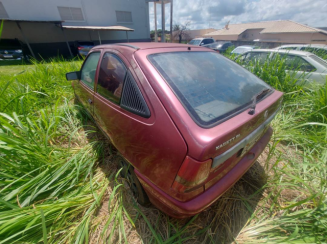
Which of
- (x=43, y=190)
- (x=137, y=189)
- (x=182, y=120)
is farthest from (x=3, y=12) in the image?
(x=182, y=120)

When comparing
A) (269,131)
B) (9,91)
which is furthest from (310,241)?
(9,91)

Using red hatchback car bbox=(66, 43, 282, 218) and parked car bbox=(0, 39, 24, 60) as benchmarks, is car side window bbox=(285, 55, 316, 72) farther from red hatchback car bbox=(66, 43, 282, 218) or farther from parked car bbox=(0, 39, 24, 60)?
parked car bbox=(0, 39, 24, 60)

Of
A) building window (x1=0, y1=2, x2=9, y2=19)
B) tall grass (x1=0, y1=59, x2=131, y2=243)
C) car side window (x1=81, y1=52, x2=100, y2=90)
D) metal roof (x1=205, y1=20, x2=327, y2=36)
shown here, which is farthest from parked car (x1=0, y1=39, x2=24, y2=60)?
metal roof (x1=205, y1=20, x2=327, y2=36)

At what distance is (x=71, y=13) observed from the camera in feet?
42.0

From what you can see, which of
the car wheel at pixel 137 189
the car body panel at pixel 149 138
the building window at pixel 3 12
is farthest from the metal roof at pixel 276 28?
the building window at pixel 3 12

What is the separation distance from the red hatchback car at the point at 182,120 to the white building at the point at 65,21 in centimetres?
1395

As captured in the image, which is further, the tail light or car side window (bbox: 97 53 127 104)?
car side window (bbox: 97 53 127 104)

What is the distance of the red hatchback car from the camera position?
909 mm

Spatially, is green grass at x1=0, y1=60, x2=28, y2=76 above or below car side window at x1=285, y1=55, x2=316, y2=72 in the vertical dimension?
below

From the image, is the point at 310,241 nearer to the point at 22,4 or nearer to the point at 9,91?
the point at 9,91

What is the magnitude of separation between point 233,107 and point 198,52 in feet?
2.93

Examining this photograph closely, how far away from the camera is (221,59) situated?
177 centimetres

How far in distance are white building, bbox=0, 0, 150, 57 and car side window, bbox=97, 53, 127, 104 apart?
13317 millimetres

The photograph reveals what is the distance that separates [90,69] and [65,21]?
14.9 m
